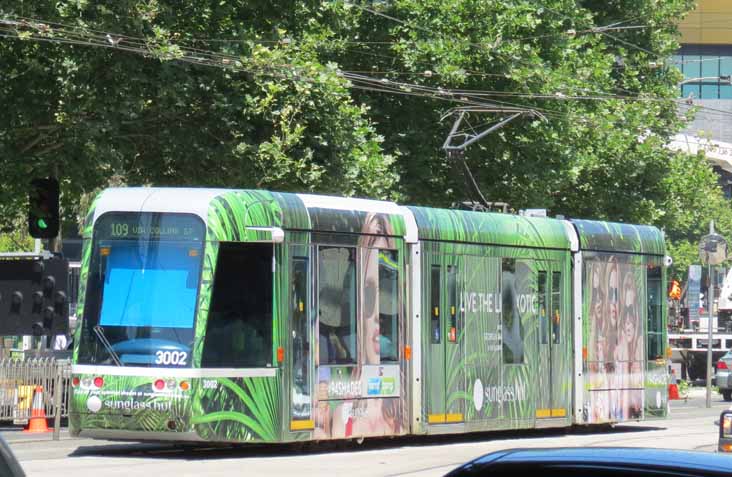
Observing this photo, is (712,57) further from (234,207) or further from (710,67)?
(234,207)

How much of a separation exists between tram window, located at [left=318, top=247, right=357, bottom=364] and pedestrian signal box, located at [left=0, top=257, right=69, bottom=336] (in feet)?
15.9

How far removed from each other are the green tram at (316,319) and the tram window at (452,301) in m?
0.03

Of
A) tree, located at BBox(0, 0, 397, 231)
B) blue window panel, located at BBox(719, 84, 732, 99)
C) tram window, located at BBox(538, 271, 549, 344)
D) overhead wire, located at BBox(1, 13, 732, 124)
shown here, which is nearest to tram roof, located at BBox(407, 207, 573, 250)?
tram window, located at BBox(538, 271, 549, 344)

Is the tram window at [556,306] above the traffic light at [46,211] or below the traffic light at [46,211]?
below

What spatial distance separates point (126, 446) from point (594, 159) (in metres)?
20.4

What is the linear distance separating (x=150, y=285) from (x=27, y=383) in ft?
20.3

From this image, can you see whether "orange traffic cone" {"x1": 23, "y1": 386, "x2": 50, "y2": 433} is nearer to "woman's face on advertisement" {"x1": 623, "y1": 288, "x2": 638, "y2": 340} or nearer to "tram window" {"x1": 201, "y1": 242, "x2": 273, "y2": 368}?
"tram window" {"x1": 201, "y1": 242, "x2": 273, "y2": 368}

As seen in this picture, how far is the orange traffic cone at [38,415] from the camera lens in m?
21.1

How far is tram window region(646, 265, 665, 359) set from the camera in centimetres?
2328

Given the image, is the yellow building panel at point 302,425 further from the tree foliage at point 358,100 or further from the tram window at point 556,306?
the tree foliage at point 358,100

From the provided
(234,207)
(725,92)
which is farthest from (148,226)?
(725,92)

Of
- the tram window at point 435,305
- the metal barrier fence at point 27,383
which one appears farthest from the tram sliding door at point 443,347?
the metal barrier fence at point 27,383

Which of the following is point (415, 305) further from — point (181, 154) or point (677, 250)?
point (677, 250)

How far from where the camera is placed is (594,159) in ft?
119
